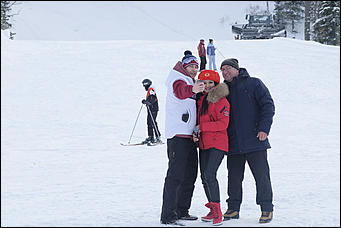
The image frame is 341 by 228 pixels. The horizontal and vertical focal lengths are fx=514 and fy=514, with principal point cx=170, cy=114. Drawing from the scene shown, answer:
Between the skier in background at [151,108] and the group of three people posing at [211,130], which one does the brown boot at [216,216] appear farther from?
the skier in background at [151,108]

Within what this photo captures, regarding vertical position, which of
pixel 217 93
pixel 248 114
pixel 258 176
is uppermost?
pixel 217 93

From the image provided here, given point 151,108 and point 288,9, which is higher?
point 288,9

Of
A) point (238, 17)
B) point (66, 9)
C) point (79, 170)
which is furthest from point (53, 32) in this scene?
point (79, 170)

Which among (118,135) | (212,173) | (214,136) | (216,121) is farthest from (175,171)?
(118,135)

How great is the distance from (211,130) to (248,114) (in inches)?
18.2

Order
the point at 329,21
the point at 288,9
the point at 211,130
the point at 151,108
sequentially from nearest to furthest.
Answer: the point at 211,130 → the point at 151,108 → the point at 329,21 → the point at 288,9

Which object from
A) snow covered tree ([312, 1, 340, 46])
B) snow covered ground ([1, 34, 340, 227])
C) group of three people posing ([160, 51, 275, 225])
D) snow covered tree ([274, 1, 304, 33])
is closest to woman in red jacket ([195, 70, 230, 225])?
group of three people posing ([160, 51, 275, 225])

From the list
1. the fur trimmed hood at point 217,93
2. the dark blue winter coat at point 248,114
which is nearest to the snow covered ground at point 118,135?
the dark blue winter coat at point 248,114

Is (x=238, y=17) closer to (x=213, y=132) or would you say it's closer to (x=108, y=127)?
(x=108, y=127)

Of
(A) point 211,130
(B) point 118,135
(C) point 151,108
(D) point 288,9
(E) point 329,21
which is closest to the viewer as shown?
(A) point 211,130

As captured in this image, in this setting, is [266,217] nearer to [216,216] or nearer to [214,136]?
[216,216]

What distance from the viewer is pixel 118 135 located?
12.3 meters

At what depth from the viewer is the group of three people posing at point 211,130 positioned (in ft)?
16.1

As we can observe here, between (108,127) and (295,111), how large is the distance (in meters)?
5.55
